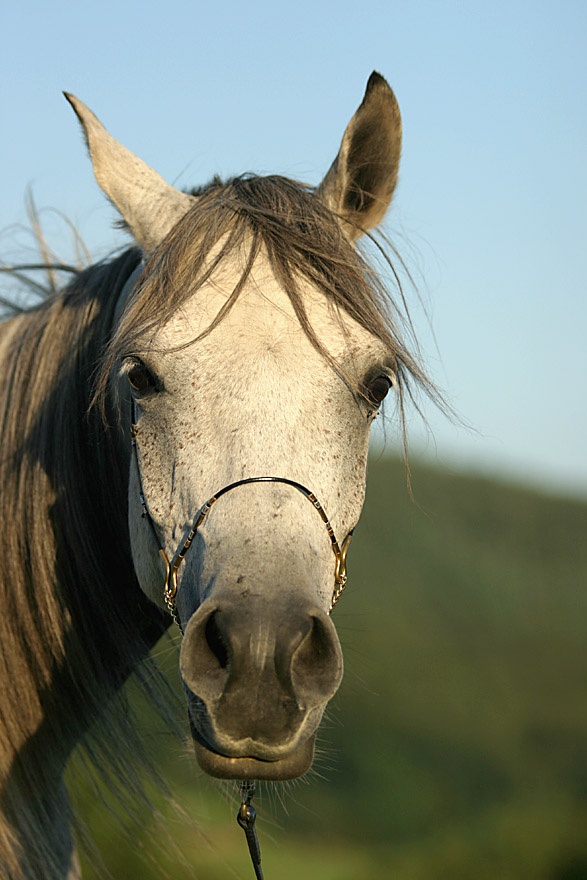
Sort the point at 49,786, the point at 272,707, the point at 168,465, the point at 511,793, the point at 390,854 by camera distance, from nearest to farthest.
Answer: the point at 272,707, the point at 168,465, the point at 49,786, the point at 390,854, the point at 511,793

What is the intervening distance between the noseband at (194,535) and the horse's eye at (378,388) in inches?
18.3

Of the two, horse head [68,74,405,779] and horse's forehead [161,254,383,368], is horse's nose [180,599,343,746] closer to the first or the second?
horse head [68,74,405,779]

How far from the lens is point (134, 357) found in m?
2.41

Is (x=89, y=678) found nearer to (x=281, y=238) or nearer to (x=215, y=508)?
(x=215, y=508)

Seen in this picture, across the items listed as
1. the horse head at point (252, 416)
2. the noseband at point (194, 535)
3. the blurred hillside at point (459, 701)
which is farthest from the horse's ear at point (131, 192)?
the blurred hillside at point (459, 701)

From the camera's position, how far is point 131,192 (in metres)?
2.91

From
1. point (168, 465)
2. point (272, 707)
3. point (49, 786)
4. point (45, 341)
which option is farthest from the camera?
point (45, 341)

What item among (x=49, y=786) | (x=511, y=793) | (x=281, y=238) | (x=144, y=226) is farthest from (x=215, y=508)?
(x=511, y=793)

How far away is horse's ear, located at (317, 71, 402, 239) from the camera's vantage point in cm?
285

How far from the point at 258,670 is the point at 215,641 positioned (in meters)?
0.17

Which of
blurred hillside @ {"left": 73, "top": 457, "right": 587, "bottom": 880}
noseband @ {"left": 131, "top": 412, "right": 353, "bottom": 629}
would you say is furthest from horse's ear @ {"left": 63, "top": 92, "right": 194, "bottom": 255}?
blurred hillside @ {"left": 73, "top": 457, "right": 587, "bottom": 880}

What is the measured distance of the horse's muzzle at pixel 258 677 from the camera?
1825mm

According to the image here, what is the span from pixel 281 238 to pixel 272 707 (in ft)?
5.08

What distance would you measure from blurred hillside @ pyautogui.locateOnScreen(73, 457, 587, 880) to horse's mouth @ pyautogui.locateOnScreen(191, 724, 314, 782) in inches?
342
